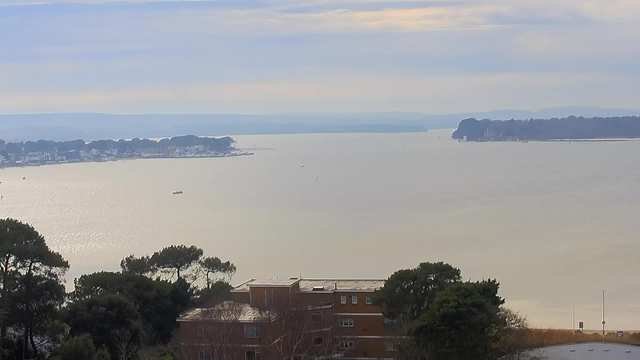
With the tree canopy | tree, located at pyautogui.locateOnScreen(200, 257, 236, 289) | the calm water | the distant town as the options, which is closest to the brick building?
the tree canopy

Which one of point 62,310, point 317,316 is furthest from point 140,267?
point 317,316

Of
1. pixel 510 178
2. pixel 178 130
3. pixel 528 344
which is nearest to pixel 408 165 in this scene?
pixel 510 178

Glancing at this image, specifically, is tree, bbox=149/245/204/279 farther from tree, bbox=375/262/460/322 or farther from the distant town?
the distant town

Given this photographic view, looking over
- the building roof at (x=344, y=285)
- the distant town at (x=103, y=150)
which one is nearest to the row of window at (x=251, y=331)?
the building roof at (x=344, y=285)

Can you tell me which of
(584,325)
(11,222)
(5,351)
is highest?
(11,222)

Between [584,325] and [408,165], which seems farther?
[408,165]

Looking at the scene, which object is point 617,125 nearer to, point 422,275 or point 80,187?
point 80,187

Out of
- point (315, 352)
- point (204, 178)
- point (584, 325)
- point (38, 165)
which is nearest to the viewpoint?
point (315, 352)
